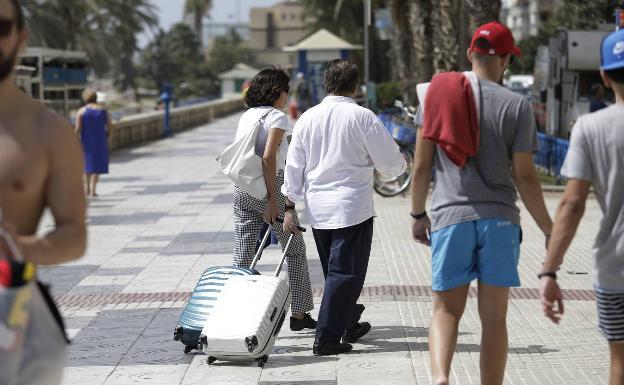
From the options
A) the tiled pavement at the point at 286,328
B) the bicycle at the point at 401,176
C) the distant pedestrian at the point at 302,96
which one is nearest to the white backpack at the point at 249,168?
the tiled pavement at the point at 286,328

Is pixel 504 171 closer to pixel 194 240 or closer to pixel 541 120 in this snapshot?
pixel 194 240

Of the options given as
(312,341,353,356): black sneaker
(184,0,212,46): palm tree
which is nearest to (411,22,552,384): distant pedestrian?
(312,341,353,356): black sneaker

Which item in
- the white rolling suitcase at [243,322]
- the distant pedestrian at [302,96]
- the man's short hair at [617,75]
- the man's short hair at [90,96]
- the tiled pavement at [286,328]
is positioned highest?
the man's short hair at [617,75]

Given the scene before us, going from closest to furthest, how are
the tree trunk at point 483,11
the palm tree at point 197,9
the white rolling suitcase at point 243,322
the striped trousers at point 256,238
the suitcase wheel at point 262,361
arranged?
the white rolling suitcase at point 243,322 < the suitcase wheel at point 262,361 < the striped trousers at point 256,238 < the tree trunk at point 483,11 < the palm tree at point 197,9

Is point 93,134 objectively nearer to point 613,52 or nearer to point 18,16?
point 613,52

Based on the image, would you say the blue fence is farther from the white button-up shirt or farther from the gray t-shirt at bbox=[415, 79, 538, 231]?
the gray t-shirt at bbox=[415, 79, 538, 231]

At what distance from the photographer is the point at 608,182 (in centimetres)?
418

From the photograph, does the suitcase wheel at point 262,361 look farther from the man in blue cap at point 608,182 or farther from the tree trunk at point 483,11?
the tree trunk at point 483,11

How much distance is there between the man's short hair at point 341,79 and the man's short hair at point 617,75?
2881mm

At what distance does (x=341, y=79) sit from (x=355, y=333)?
59.4 inches

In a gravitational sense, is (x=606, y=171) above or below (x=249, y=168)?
above

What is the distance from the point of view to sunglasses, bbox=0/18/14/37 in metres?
2.97

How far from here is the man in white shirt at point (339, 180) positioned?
6.84m

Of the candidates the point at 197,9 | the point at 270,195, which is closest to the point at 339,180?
the point at 270,195
